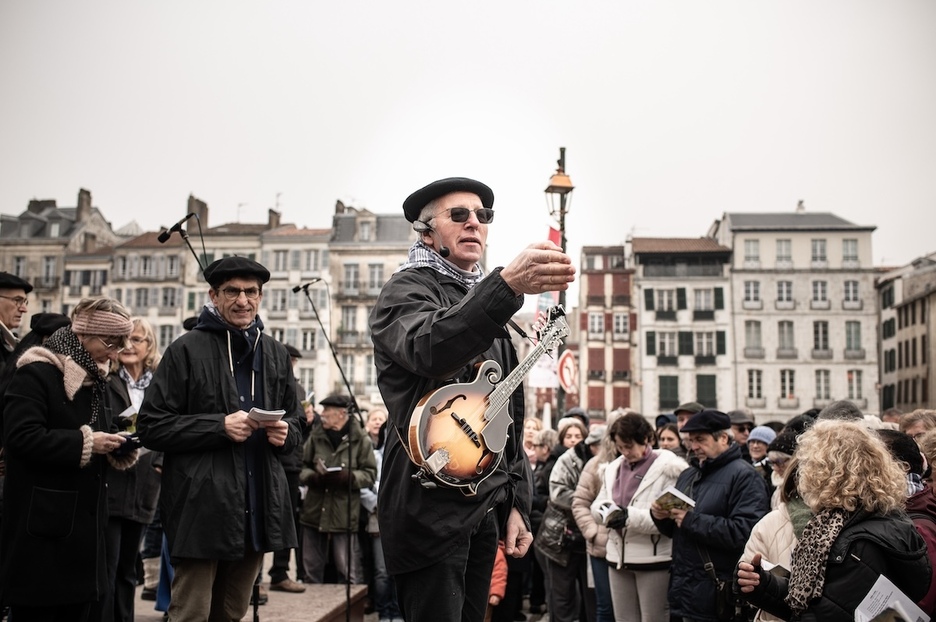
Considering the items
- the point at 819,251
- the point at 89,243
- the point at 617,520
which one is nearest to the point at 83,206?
the point at 89,243

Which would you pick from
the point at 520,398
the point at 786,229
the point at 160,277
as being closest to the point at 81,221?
the point at 160,277

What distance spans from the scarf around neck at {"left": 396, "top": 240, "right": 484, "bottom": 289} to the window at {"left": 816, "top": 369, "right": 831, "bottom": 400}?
5906cm

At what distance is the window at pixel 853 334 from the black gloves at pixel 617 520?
184ft

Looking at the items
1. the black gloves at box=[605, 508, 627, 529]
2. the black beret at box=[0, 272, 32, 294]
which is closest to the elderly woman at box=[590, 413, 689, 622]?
the black gloves at box=[605, 508, 627, 529]

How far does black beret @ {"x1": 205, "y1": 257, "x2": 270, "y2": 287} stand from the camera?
4.57m

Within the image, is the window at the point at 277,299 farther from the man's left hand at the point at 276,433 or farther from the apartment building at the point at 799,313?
the man's left hand at the point at 276,433

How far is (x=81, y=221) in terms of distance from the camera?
6475 cm

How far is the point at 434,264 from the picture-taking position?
10.9ft

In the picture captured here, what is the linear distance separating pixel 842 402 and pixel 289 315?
180ft

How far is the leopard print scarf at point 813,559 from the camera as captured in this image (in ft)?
12.5

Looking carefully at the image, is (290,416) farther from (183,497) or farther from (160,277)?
(160,277)

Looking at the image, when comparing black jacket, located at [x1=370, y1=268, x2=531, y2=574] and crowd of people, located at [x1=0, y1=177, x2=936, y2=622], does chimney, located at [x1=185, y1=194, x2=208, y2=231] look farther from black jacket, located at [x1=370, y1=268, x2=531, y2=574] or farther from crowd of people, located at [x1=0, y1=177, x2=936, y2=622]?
black jacket, located at [x1=370, y1=268, x2=531, y2=574]

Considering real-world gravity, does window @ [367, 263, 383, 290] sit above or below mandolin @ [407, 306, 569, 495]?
above

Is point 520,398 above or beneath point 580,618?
above
